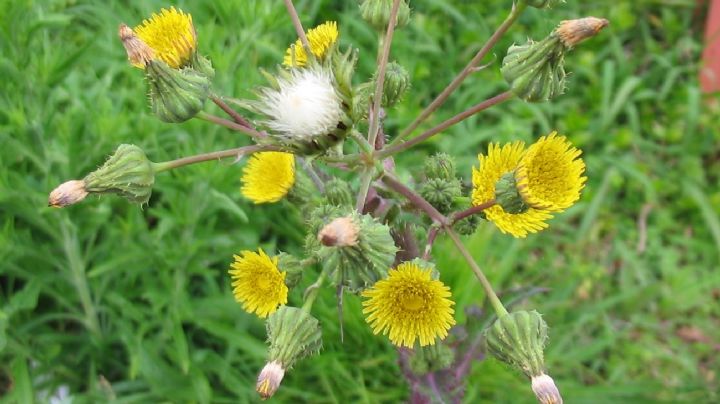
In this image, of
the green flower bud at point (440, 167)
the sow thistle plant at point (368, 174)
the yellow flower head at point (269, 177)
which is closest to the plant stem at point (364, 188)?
the sow thistle plant at point (368, 174)

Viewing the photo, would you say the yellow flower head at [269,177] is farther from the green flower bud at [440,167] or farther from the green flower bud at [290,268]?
the green flower bud at [440,167]

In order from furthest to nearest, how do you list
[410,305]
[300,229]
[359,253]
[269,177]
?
1. [300,229]
2. [269,177]
3. [410,305]
4. [359,253]

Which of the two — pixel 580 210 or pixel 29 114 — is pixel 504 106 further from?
pixel 29 114

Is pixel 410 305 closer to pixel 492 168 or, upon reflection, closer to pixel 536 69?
pixel 492 168

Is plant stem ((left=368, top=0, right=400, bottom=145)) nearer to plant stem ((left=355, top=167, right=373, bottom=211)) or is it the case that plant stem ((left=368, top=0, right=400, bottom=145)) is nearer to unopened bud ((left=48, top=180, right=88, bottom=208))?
plant stem ((left=355, top=167, right=373, bottom=211))

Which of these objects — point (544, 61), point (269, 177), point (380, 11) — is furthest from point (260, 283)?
point (544, 61)

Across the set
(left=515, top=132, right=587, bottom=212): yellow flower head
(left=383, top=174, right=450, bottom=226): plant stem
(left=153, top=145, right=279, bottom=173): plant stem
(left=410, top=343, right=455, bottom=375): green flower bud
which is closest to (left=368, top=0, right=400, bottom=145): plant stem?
(left=383, top=174, right=450, bottom=226): plant stem
